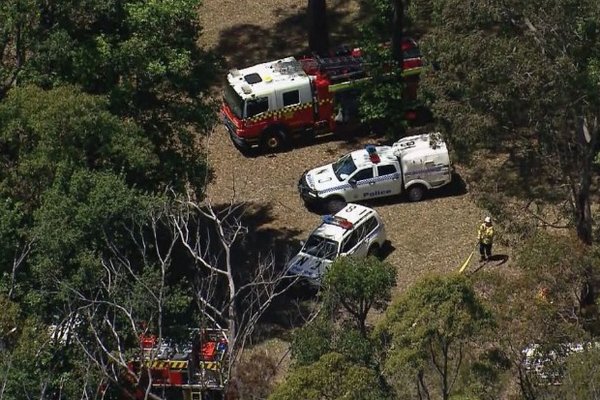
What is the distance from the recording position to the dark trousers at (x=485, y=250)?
35.1 m

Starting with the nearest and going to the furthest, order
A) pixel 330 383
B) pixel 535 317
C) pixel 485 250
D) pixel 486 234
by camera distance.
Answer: pixel 330 383, pixel 535 317, pixel 486 234, pixel 485 250

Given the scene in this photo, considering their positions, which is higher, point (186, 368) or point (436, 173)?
point (186, 368)

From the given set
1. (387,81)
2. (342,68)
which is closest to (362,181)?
(387,81)

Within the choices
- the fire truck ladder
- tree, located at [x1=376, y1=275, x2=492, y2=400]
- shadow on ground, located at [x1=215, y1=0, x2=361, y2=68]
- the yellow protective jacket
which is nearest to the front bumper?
the fire truck ladder

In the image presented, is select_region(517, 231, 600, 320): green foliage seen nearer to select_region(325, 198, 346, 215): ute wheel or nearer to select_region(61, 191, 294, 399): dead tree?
select_region(61, 191, 294, 399): dead tree

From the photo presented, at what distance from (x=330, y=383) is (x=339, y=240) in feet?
40.2

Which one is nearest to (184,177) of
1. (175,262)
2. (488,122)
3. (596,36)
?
(175,262)

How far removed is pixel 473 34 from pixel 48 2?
34.9ft

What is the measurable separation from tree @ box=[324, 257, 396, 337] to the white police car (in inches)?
199

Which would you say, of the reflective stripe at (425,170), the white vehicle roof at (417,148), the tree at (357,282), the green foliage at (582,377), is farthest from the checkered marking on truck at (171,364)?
the white vehicle roof at (417,148)

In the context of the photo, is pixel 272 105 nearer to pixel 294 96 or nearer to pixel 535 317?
pixel 294 96

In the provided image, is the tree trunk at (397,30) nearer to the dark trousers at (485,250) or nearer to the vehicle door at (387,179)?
the vehicle door at (387,179)

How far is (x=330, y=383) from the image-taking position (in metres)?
22.9

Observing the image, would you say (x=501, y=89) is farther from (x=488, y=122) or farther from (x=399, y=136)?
(x=399, y=136)
